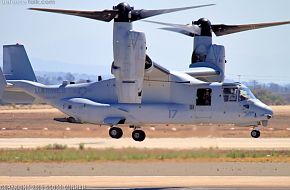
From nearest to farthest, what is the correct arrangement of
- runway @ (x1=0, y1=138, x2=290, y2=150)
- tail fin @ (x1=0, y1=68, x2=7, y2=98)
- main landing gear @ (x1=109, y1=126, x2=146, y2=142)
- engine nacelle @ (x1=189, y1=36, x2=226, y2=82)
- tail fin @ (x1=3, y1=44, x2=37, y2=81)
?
main landing gear @ (x1=109, y1=126, x2=146, y2=142) → tail fin @ (x1=0, y1=68, x2=7, y2=98) → engine nacelle @ (x1=189, y1=36, x2=226, y2=82) → tail fin @ (x1=3, y1=44, x2=37, y2=81) → runway @ (x1=0, y1=138, x2=290, y2=150)

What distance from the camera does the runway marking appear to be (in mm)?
39312

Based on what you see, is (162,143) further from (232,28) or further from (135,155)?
(232,28)

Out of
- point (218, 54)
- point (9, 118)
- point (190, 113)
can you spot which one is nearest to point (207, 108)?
point (190, 113)

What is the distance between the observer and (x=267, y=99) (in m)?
161

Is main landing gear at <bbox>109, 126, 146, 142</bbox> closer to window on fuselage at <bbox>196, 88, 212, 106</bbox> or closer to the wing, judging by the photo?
the wing

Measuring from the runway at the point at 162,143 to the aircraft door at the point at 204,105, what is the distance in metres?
5.83

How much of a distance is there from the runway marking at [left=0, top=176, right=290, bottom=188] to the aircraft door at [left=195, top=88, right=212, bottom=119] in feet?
20.5

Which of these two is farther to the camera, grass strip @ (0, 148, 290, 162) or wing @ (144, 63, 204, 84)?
grass strip @ (0, 148, 290, 162)

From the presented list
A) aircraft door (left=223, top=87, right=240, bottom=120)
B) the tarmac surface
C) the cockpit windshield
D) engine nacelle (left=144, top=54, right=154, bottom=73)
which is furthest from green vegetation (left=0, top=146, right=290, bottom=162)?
engine nacelle (left=144, top=54, right=154, bottom=73)

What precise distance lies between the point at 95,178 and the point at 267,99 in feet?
393

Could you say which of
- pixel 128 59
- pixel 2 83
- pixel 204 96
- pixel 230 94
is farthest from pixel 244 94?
pixel 2 83

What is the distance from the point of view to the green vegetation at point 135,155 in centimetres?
5050

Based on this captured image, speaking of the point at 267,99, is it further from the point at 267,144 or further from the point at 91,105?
the point at 91,105

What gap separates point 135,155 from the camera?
5062 cm
